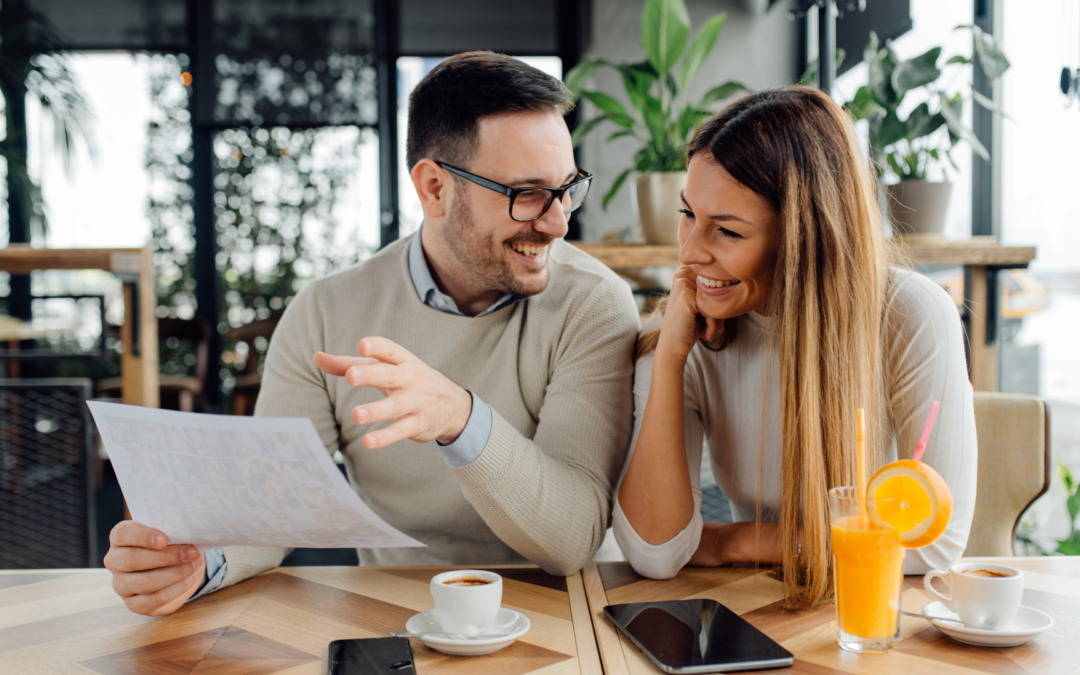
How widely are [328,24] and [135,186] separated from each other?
1569mm

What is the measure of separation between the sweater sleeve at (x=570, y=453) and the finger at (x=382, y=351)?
0.60ft

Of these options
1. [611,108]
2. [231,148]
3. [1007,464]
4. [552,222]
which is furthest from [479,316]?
[231,148]

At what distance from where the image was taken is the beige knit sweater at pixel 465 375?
1.32 metres

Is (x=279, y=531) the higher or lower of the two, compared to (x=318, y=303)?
lower

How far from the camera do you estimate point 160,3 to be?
4922mm

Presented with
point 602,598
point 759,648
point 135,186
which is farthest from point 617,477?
point 135,186

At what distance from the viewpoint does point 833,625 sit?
935 millimetres

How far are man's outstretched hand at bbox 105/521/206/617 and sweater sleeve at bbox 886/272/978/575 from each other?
95 centimetres

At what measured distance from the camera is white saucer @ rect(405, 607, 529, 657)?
85 cm

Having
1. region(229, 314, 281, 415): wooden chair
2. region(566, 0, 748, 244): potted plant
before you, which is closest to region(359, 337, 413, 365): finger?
region(566, 0, 748, 244): potted plant

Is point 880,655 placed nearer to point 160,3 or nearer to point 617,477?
point 617,477

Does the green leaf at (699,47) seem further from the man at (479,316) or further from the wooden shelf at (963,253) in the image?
the man at (479,316)

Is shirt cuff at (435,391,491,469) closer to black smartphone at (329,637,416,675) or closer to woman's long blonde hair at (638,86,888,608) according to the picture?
black smartphone at (329,637,416,675)

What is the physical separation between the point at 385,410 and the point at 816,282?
630 mm
